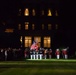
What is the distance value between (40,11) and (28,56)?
52406 millimetres

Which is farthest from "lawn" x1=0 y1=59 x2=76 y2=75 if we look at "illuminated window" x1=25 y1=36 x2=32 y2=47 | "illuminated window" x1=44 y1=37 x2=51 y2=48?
"illuminated window" x1=44 y1=37 x2=51 y2=48

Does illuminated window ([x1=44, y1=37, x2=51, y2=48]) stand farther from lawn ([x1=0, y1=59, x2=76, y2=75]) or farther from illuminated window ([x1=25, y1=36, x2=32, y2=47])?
lawn ([x1=0, y1=59, x2=76, y2=75])

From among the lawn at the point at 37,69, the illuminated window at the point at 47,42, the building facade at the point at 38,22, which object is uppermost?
the building facade at the point at 38,22

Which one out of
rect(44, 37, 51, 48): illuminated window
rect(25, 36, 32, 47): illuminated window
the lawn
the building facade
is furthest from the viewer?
the building facade

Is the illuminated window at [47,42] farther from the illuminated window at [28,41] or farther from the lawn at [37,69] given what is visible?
the lawn at [37,69]

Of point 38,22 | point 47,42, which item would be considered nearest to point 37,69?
point 47,42

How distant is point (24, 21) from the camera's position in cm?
13000

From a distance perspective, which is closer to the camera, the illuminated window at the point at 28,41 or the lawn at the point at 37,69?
the lawn at the point at 37,69

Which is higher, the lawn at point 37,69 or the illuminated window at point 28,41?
the illuminated window at point 28,41

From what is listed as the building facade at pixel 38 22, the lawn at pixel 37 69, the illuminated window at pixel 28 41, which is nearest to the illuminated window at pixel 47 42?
the building facade at pixel 38 22

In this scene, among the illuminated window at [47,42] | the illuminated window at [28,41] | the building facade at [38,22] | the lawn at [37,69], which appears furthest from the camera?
the building facade at [38,22]

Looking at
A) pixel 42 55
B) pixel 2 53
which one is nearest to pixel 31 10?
pixel 42 55

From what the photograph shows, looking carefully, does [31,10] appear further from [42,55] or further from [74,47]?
[42,55]

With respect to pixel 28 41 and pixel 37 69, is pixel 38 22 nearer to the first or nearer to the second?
pixel 28 41
